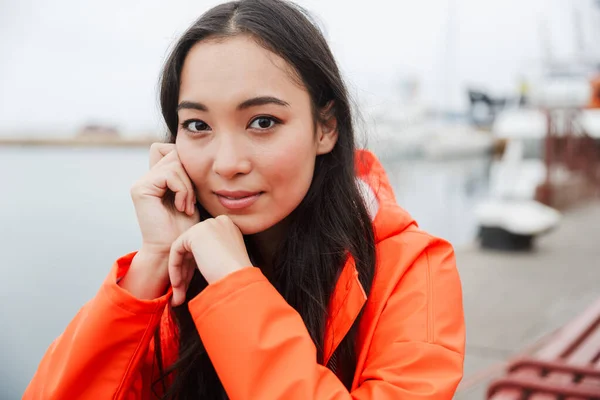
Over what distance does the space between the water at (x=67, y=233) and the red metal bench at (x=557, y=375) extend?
1044 millimetres

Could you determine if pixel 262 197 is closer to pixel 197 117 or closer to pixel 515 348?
pixel 197 117

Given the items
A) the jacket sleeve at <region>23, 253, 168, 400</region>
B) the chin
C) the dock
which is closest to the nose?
the chin

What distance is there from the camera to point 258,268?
1.26 meters

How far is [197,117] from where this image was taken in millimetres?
1356

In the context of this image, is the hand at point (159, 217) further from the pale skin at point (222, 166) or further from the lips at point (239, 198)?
the lips at point (239, 198)

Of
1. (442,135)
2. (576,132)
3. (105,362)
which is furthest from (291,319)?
(442,135)

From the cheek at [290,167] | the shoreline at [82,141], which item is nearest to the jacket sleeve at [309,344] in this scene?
the cheek at [290,167]

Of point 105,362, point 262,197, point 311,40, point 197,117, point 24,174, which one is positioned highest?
point 311,40

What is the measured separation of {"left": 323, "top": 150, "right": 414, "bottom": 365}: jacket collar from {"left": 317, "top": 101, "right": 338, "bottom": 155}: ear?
129 millimetres

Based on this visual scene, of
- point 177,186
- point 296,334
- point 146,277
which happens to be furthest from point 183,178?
point 296,334

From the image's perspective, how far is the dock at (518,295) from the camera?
163 inches

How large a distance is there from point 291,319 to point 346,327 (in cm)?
22

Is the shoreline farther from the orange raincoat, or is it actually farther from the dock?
the orange raincoat

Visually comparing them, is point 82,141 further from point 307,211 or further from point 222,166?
point 222,166
